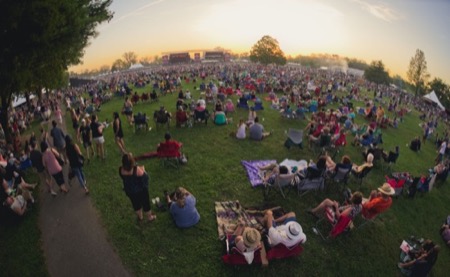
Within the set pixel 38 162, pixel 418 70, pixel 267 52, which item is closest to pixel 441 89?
pixel 418 70

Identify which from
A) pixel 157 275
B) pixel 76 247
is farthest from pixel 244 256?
pixel 76 247

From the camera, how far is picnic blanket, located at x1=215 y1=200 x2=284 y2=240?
22.0 ft

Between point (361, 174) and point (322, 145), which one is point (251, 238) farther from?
point (322, 145)

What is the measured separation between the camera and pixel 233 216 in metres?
7.33

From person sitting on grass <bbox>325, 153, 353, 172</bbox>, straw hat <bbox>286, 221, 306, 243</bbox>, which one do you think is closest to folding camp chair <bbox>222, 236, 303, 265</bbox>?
straw hat <bbox>286, 221, 306, 243</bbox>

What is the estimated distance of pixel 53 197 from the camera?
806 cm

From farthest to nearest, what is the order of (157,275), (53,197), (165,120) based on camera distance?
1. (165,120)
2. (53,197)
3. (157,275)

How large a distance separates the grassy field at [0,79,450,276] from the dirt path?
269 mm

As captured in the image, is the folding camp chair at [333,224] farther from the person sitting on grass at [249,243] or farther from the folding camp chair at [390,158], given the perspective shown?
the folding camp chair at [390,158]

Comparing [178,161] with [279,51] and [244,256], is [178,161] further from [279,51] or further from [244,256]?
[279,51]

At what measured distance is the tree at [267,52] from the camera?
67.5m

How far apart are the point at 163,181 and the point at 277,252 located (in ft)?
15.2

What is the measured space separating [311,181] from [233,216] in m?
3.05

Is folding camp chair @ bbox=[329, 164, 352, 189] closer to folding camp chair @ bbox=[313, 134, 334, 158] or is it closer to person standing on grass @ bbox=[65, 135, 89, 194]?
folding camp chair @ bbox=[313, 134, 334, 158]
